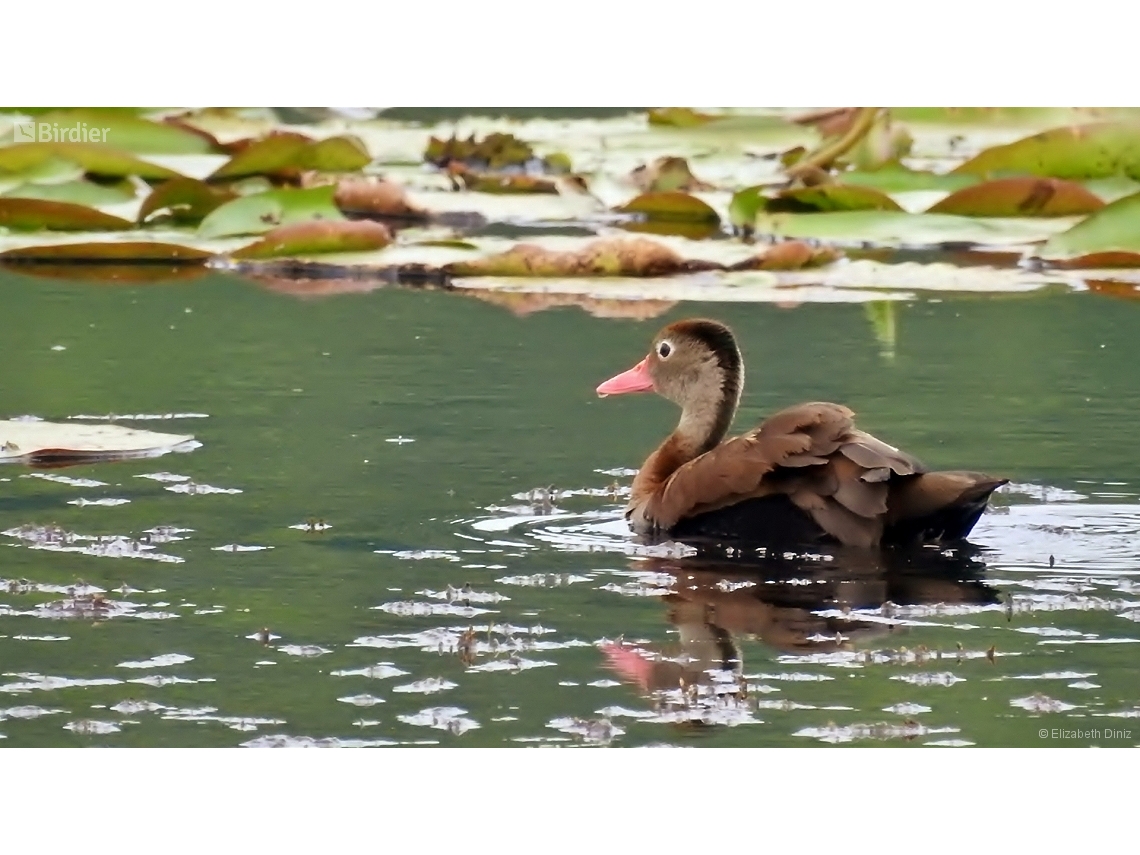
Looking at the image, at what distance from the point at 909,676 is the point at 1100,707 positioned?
66 cm

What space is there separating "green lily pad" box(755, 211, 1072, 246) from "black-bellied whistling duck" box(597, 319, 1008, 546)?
3.80m

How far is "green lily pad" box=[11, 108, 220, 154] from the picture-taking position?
13289 millimetres

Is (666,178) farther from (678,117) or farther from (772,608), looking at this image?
(772,608)

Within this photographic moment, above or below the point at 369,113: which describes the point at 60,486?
below

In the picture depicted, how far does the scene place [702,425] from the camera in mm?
10719

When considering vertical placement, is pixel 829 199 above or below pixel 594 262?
above

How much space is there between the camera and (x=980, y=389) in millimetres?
12094

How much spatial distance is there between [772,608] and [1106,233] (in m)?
5.37

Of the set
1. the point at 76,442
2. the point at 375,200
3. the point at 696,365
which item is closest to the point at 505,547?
the point at 696,365

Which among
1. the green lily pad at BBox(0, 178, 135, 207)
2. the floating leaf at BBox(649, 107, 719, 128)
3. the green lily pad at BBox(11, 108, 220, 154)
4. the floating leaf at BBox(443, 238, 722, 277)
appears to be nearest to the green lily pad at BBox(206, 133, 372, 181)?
the green lily pad at BBox(11, 108, 220, 154)
